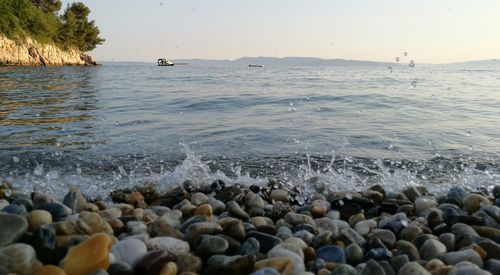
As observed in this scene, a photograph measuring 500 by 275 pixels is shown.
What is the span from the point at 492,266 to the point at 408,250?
0.51m

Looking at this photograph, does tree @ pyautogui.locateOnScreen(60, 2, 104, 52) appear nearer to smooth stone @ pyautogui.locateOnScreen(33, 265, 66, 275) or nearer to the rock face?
the rock face

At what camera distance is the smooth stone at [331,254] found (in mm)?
2781

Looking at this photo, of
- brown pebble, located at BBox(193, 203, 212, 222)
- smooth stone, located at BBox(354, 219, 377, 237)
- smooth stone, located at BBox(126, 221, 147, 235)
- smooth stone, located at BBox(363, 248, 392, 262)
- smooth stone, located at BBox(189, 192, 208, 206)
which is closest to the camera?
smooth stone, located at BBox(363, 248, 392, 262)

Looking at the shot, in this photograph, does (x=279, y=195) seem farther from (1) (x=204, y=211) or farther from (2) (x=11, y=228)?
(2) (x=11, y=228)

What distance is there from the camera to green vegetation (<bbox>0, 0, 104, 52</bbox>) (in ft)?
231

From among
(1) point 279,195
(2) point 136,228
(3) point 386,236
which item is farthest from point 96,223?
(3) point 386,236

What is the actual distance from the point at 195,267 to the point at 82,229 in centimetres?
91

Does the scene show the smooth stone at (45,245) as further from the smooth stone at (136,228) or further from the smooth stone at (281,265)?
the smooth stone at (281,265)

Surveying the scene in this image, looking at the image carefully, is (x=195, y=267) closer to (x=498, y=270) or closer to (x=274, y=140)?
(x=498, y=270)

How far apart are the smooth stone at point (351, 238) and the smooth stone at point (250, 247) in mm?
669

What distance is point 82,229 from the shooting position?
2.91 m

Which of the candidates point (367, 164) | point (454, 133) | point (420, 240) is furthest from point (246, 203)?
point (454, 133)

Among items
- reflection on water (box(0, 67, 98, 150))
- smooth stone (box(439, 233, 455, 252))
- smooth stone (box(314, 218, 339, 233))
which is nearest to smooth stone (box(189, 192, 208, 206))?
smooth stone (box(314, 218, 339, 233))

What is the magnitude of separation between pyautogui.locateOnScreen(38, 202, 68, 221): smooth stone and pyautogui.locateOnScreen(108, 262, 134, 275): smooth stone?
0.98 metres
